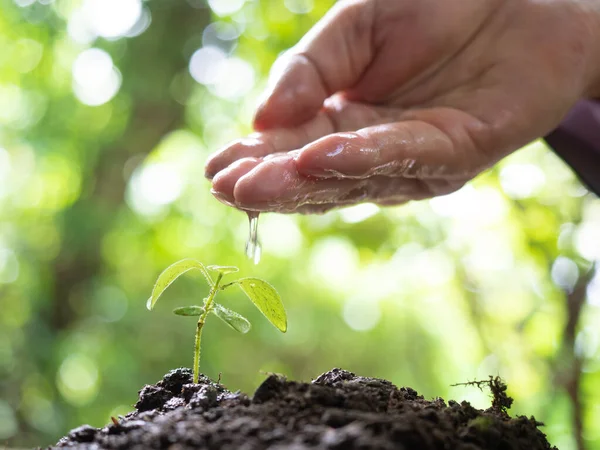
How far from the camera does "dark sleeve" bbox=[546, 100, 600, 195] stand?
49.8 inches

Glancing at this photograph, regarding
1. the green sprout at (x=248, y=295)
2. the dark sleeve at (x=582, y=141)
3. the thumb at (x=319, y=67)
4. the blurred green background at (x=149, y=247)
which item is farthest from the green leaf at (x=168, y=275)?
the blurred green background at (x=149, y=247)

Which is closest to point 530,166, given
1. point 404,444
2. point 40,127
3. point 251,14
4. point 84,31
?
point 251,14

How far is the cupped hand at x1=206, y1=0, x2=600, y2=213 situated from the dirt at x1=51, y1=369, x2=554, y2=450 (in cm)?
40

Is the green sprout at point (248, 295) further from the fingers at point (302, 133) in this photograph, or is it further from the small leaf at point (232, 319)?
the fingers at point (302, 133)

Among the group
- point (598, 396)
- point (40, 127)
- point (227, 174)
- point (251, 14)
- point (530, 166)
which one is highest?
point (251, 14)

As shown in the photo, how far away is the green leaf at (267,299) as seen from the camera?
65 cm

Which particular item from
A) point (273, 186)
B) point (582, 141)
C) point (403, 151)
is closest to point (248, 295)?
point (273, 186)

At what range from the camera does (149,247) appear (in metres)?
2.88

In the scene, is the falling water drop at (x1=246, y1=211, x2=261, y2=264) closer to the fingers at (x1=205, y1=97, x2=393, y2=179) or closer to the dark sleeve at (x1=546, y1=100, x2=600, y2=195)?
the fingers at (x1=205, y1=97, x2=393, y2=179)

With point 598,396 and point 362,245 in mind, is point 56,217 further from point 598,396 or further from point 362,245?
point 598,396

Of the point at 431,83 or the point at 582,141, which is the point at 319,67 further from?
the point at 582,141

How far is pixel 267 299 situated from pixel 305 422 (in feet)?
0.65

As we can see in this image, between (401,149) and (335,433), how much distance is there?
1.90ft

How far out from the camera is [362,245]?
2.10 m
